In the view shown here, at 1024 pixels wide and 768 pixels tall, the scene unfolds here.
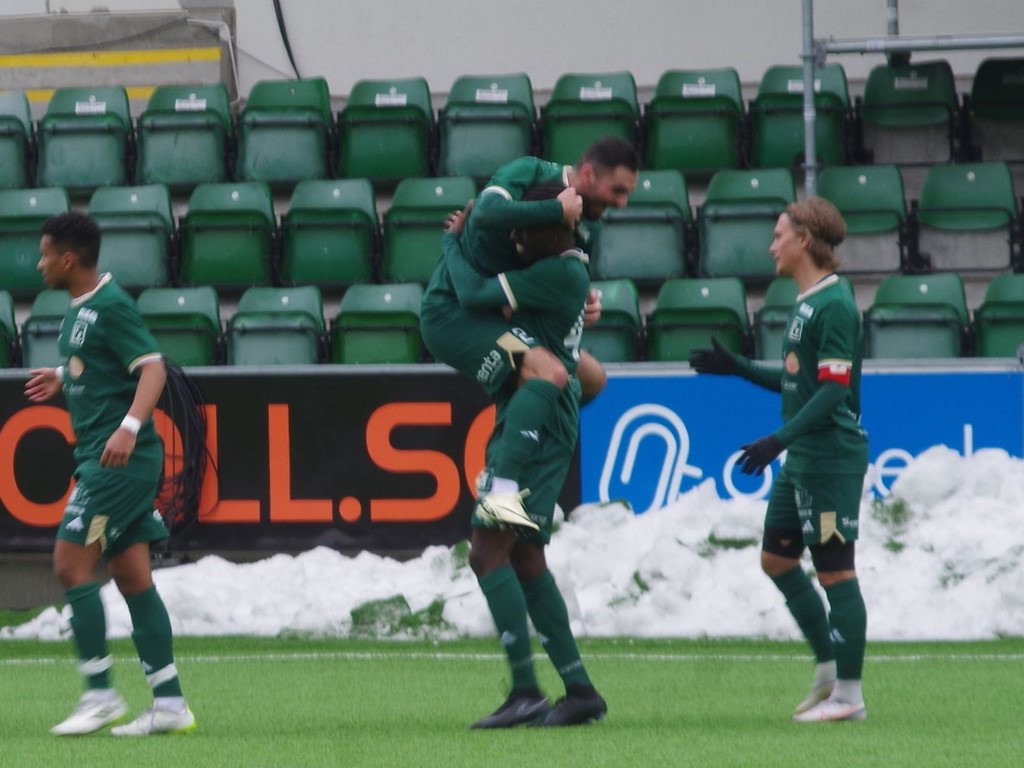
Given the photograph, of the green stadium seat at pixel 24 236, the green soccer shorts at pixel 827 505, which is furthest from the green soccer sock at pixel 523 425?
the green stadium seat at pixel 24 236

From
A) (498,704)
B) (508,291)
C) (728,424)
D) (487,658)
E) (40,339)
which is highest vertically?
(508,291)

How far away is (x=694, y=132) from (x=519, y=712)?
8.39 metres

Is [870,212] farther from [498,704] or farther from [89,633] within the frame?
[89,633]

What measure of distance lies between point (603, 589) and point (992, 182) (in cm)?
532

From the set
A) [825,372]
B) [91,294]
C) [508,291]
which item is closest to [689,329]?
[825,372]

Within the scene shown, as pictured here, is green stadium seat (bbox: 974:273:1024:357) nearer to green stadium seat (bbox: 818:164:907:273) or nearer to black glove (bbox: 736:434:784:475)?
green stadium seat (bbox: 818:164:907:273)

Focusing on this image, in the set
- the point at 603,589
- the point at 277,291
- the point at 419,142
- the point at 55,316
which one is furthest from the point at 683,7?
the point at 603,589

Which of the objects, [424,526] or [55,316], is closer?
[424,526]

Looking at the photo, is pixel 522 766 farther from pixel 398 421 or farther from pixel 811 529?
pixel 398 421

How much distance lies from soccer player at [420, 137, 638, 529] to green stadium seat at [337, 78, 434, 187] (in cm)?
777

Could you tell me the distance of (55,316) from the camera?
1181 centimetres

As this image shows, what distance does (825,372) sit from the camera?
18.6 ft

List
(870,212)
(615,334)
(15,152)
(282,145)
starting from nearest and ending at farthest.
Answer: (615,334)
(870,212)
(282,145)
(15,152)

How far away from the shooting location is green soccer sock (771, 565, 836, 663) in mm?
6023
